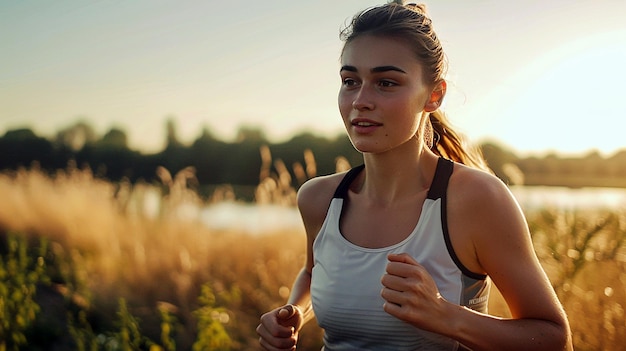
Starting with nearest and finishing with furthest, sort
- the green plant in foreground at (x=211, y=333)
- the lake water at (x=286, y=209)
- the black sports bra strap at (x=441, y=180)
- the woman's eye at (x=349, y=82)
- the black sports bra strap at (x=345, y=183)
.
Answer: the black sports bra strap at (x=441, y=180) < the woman's eye at (x=349, y=82) < the black sports bra strap at (x=345, y=183) < the green plant in foreground at (x=211, y=333) < the lake water at (x=286, y=209)

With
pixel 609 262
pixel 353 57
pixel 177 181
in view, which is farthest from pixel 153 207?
pixel 353 57

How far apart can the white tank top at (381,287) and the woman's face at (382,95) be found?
0.21m

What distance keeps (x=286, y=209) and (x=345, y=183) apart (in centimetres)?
436

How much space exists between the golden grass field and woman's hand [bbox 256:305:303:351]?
5.04 feet

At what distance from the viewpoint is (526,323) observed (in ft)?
6.20

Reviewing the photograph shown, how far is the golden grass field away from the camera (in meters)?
3.24

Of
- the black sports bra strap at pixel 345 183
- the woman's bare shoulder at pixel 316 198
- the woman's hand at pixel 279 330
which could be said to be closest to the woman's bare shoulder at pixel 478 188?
the black sports bra strap at pixel 345 183

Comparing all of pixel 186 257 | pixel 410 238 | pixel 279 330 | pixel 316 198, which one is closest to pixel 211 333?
pixel 316 198

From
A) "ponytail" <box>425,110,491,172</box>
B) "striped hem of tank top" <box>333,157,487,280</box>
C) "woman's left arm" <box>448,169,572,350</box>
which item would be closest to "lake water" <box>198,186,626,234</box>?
"ponytail" <box>425,110,491,172</box>

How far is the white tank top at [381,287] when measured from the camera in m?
2.00

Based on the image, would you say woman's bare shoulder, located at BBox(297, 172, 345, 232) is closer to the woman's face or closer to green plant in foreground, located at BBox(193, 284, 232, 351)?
the woman's face

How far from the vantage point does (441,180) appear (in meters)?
2.12

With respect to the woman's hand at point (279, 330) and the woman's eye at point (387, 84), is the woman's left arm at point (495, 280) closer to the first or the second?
the woman's eye at point (387, 84)

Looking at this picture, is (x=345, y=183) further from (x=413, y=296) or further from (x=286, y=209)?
(x=286, y=209)
